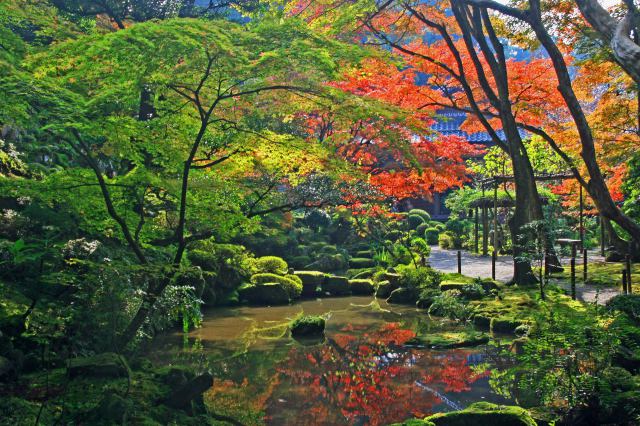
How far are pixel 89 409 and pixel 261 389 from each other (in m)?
3.04

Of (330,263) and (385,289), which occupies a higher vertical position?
(330,263)

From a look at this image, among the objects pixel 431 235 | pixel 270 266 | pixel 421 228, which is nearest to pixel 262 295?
pixel 270 266

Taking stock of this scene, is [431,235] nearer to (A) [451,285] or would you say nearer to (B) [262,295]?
(A) [451,285]

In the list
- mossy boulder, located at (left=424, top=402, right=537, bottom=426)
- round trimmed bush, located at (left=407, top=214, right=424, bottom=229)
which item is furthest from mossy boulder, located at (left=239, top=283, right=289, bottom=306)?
round trimmed bush, located at (left=407, top=214, right=424, bottom=229)

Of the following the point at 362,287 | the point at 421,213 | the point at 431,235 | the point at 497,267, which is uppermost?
the point at 421,213

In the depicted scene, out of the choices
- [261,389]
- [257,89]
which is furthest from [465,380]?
[257,89]

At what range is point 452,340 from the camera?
35.6 ft

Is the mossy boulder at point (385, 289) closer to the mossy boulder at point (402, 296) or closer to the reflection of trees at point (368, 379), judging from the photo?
the mossy boulder at point (402, 296)

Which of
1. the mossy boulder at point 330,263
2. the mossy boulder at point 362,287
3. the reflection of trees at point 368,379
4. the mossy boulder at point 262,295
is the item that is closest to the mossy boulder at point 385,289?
the mossy boulder at point 362,287

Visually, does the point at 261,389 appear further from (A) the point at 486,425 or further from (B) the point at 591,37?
(B) the point at 591,37

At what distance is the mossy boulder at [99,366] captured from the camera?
643cm

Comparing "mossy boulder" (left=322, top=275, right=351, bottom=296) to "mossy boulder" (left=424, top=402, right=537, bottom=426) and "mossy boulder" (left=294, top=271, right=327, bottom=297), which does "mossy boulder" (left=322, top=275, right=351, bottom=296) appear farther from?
"mossy boulder" (left=424, top=402, right=537, bottom=426)

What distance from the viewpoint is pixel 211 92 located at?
754cm

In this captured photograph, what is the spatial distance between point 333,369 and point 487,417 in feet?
11.8
